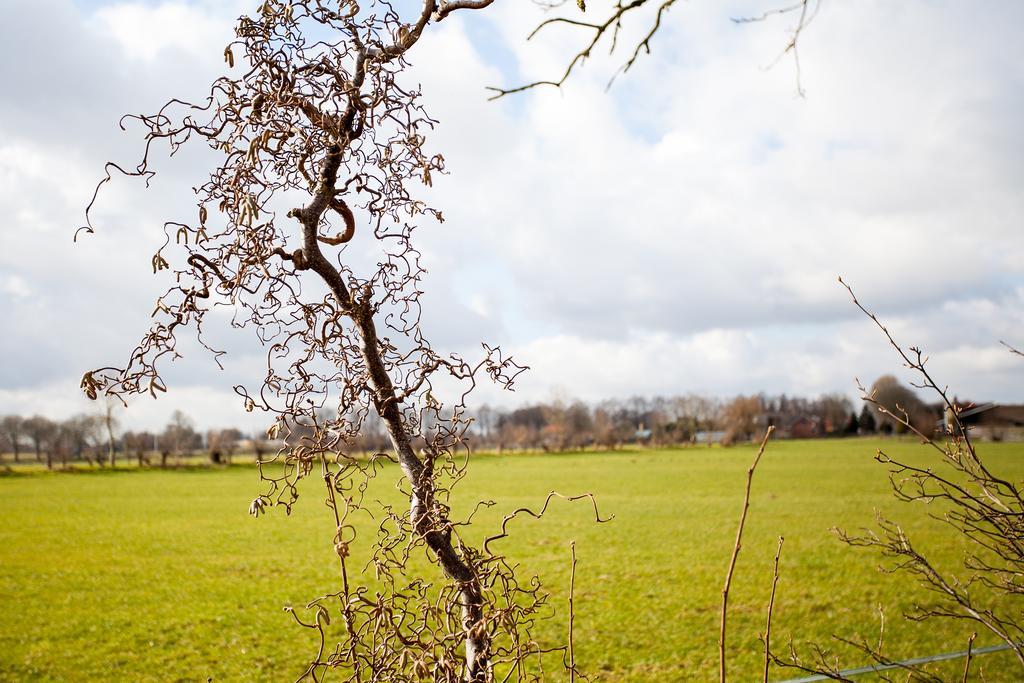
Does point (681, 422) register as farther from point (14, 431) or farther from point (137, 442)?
point (14, 431)

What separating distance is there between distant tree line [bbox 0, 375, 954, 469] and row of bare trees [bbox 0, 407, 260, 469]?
0.29 ft

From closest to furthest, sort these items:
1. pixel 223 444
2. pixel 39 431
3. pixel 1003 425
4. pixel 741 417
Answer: pixel 223 444
pixel 39 431
pixel 1003 425
pixel 741 417

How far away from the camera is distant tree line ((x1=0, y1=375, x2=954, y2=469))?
188 feet

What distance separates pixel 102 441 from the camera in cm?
6588

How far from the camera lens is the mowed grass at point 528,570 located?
8242 millimetres

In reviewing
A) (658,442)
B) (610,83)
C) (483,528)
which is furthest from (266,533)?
(658,442)

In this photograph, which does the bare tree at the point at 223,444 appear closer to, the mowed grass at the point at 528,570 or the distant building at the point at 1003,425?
the mowed grass at the point at 528,570

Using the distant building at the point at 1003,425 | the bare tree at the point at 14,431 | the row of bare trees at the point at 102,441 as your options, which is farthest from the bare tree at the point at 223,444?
the distant building at the point at 1003,425

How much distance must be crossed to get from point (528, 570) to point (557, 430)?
6218 cm

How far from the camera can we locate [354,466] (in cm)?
157

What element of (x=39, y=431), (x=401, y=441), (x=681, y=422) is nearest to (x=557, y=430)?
(x=681, y=422)

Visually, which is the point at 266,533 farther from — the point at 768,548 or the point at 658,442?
the point at 658,442

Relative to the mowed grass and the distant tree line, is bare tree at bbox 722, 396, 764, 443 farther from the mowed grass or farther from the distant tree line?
the mowed grass

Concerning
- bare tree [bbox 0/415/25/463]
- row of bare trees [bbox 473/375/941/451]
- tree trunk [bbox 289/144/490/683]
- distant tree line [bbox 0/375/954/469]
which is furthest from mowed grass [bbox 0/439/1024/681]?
bare tree [bbox 0/415/25/463]
